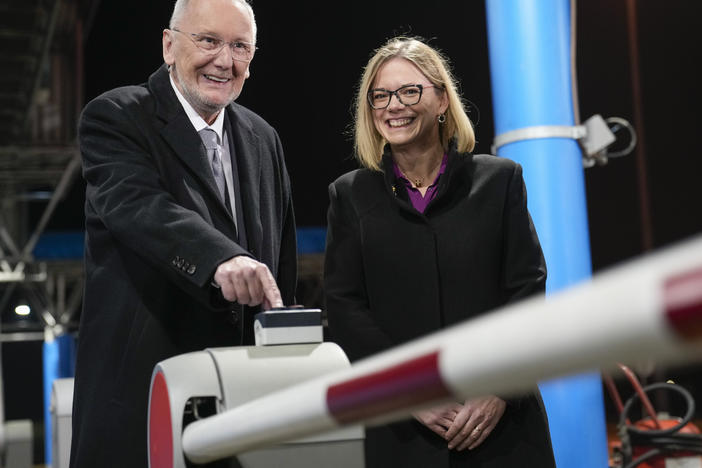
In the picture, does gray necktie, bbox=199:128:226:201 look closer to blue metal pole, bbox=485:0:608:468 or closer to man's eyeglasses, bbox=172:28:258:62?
man's eyeglasses, bbox=172:28:258:62

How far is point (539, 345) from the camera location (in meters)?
0.42

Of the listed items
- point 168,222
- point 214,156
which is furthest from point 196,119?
point 168,222

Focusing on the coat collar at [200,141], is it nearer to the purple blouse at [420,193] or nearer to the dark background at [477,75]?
the purple blouse at [420,193]

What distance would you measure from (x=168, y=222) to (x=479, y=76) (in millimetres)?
8457

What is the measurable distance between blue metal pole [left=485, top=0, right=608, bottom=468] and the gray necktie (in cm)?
106

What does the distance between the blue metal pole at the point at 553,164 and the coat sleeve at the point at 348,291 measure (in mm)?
767

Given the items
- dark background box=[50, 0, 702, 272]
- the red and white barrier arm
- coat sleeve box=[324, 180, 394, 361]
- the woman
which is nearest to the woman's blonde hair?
the woman

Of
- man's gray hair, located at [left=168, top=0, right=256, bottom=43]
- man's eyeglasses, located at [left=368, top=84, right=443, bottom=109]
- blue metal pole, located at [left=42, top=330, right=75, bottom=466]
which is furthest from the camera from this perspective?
blue metal pole, located at [left=42, top=330, right=75, bottom=466]

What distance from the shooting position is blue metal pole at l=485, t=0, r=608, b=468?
7.45ft

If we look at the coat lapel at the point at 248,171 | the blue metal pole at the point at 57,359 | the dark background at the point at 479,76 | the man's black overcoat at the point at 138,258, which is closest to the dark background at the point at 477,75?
the dark background at the point at 479,76

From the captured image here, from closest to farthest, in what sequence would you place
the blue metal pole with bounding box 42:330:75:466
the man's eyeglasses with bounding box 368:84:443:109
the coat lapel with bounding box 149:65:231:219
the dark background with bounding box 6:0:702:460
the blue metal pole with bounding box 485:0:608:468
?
the coat lapel with bounding box 149:65:231:219 → the man's eyeglasses with bounding box 368:84:443:109 → the blue metal pole with bounding box 485:0:608:468 → the dark background with bounding box 6:0:702:460 → the blue metal pole with bounding box 42:330:75:466

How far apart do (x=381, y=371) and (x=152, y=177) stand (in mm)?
848

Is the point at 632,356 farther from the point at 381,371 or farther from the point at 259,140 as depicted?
the point at 259,140

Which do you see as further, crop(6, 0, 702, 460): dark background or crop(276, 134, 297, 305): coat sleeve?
crop(6, 0, 702, 460): dark background
